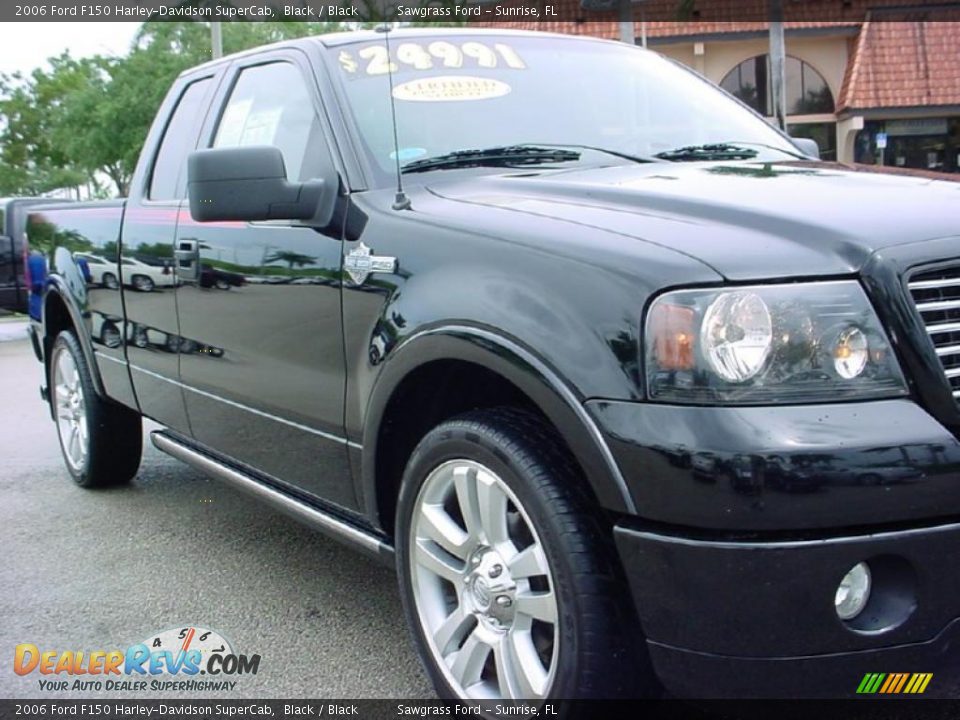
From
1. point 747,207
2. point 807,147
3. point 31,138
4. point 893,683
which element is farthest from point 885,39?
point 31,138

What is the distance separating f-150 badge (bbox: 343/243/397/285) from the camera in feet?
9.07

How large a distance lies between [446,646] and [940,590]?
1176mm

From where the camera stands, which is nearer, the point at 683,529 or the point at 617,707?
the point at 683,529

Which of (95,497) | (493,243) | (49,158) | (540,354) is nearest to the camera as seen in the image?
(540,354)

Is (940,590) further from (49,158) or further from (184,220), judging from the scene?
(49,158)

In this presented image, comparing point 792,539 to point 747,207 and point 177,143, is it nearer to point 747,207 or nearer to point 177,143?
point 747,207

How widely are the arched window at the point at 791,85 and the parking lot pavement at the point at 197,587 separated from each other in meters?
21.6

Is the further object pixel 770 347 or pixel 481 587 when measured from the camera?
pixel 481 587

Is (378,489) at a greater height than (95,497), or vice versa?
(378,489)

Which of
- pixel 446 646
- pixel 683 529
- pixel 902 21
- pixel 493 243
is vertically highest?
pixel 902 21

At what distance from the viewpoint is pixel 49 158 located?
41750 millimetres

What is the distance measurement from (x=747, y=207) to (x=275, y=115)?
1.94 metres

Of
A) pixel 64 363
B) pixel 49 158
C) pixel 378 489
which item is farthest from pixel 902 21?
pixel 49 158

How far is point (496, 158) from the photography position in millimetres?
3260
